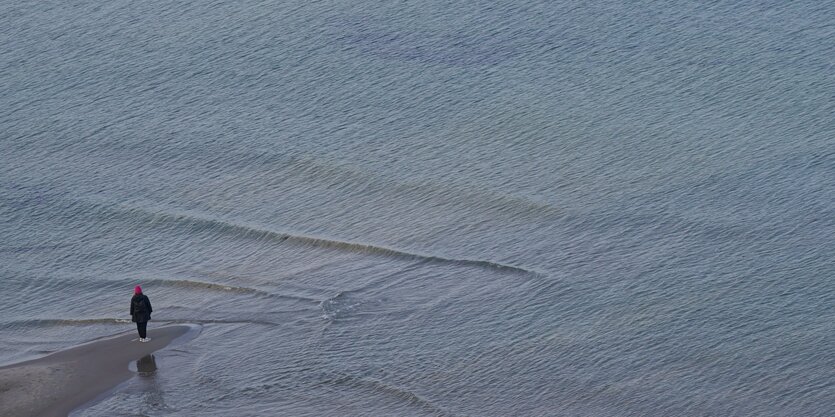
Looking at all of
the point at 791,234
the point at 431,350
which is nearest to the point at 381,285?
the point at 431,350

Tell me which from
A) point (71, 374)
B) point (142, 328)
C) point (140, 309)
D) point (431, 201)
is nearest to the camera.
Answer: point (71, 374)

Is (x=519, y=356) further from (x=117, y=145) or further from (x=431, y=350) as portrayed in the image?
(x=117, y=145)

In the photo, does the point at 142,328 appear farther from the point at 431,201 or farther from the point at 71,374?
the point at 431,201

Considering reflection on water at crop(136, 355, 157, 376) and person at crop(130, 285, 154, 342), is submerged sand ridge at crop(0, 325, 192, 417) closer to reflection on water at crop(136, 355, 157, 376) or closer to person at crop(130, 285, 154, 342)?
reflection on water at crop(136, 355, 157, 376)

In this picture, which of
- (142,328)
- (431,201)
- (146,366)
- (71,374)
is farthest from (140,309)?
(431,201)

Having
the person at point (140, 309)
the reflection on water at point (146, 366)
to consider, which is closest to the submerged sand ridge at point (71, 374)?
the reflection on water at point (146, 366)

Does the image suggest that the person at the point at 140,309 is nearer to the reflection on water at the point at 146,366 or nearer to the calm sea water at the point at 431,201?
the reflection on water at the point at 146,366
